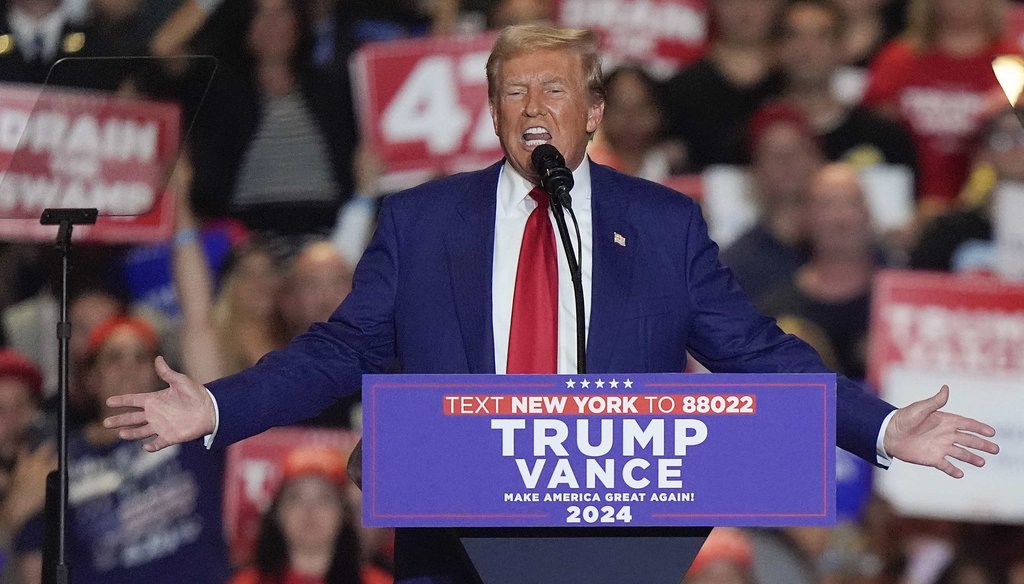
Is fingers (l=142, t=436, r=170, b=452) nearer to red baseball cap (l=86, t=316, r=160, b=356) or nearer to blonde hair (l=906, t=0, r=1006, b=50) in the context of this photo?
red baseball cap (l=86, t=316, r=160, b=356)

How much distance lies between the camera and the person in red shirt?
5172mm

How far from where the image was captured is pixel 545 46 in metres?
2.42

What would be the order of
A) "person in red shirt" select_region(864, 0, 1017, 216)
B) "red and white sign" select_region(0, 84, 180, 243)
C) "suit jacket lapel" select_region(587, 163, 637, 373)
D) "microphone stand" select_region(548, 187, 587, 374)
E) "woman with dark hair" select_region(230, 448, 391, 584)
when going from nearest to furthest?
"microphone stand" select_region(548, 187, 587, 374)
"suit jacket lapel" select_region(587, 163, 637, 373)
"red and white sign" select_region(0, 84, 180, 243)
"woman with dark hair" select_region(230, 448, 391, 584)
"person in red shirt" select_region(864, 0, 1017, 216)

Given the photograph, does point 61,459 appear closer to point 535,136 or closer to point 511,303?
point 511,303

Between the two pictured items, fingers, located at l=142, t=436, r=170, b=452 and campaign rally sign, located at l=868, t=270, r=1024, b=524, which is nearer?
fingers, located at l=142, t=436, r=170, b=452

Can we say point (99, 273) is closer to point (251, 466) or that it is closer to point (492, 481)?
point (251, 466)

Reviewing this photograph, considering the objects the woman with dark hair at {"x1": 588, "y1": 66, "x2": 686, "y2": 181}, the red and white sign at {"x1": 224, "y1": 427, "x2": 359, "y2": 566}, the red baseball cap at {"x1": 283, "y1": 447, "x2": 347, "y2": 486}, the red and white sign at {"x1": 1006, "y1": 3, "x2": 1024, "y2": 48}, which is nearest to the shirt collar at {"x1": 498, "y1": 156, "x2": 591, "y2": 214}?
the red baseball cap at {"x1": 283, "y1": 447, "x2": 347, "y2": 486}

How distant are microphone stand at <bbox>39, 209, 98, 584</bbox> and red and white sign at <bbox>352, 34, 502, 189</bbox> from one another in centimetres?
263

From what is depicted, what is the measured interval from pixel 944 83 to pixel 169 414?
11.8ft

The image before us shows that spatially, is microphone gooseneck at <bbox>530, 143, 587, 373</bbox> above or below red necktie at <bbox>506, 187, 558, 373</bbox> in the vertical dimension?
above

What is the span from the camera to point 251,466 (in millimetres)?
5016

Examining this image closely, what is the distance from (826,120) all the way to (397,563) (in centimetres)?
311

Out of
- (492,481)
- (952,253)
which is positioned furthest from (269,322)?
(492,481)

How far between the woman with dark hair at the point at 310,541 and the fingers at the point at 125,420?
8.28 feet
